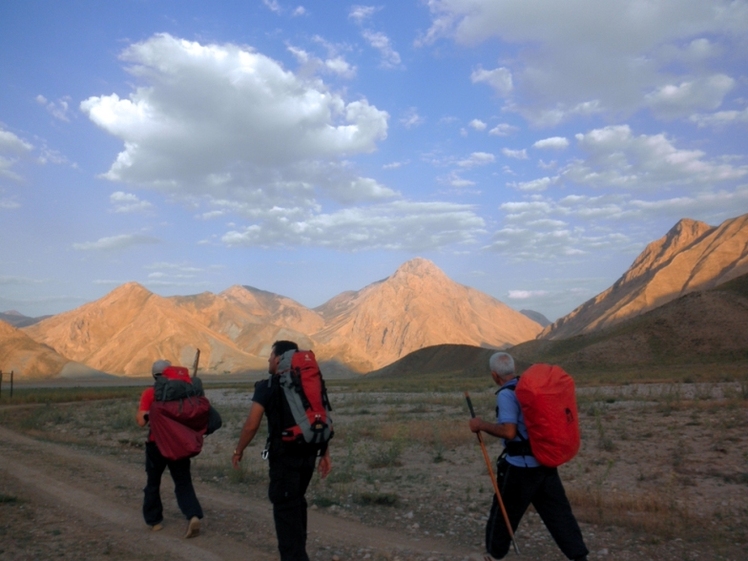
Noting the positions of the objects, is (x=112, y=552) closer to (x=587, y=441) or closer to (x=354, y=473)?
(x=354, y=473)

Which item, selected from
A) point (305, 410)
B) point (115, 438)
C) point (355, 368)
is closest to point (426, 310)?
point (355, 368)

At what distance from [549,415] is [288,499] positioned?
7.27 ft

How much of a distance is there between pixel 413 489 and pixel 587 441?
583 centimetres

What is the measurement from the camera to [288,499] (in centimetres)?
Answer: 511

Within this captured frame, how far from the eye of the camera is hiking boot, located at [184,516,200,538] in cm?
686

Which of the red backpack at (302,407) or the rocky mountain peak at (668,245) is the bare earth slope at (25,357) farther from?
the rocky mountain peak at (668,245)

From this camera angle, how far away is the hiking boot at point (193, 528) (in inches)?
270

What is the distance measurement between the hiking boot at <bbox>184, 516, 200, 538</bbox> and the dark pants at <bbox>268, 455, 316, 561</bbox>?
2.13 meters

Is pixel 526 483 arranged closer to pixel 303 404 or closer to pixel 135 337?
pixel 303 404

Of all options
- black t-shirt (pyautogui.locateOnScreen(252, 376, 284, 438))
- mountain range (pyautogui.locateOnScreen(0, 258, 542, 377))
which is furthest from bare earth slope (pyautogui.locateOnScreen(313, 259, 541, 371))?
black t-shirt (pyautogui.locateOnScreen(252, 376, 284, 438))

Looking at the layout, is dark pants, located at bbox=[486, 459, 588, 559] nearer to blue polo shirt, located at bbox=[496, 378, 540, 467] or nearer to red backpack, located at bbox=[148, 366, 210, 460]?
blue polo shirt, located at bbox=[496, 378, 540, 467]

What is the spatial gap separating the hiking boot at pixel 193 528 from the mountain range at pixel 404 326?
6520 cm

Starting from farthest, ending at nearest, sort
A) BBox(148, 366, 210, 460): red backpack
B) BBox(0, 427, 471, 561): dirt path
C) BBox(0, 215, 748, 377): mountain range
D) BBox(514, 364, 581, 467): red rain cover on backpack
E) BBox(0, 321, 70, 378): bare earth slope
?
1. BBox(0, 321, 70, 378): bare earth slope
2. BBox(0, 215, 748, 377): mountain range
3. BBox(148, 366, 210, 460): red backpack
4. BBox(0, 427, 471, 561): dirt path
5. BBox(514, 364, 581, 467): red rain cover on backpack

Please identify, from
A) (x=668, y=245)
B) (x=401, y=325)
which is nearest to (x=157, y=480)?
(x=668, y=245)
